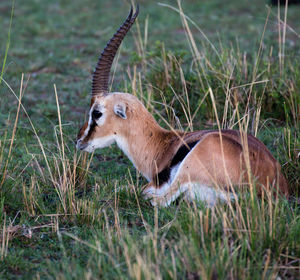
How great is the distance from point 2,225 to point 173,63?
3.84m

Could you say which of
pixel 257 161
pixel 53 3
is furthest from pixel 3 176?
pixel 53 3

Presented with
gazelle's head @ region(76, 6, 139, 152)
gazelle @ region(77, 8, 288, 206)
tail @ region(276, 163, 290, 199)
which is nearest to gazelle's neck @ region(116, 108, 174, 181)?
gazelle @ region(77, 8, 288, 206)

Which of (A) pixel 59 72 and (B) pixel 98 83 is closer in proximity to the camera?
(B) pixel 98 83

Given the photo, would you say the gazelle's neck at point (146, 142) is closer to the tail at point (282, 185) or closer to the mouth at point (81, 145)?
the mouth at point (81, 145)

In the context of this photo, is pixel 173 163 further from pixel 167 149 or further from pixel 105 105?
pixel 105 105

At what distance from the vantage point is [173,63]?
314 inches

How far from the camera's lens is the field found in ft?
13.4

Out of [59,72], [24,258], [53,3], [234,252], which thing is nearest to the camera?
[234,252]

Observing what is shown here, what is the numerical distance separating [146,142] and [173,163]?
0.47m

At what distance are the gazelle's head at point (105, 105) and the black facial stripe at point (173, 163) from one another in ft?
2.15

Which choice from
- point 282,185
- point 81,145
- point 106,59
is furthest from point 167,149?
point 282,185

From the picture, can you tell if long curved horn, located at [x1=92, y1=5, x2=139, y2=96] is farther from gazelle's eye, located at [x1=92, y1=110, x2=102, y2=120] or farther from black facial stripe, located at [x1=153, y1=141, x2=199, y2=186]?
black facial stripe, located at [x1=153, y1=141, x2=199, y2=186]

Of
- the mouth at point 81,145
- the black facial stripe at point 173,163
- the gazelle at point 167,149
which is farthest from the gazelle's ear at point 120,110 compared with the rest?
the black facial stripe at point 173,163

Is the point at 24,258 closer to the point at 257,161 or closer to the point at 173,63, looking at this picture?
the point at 257,161
